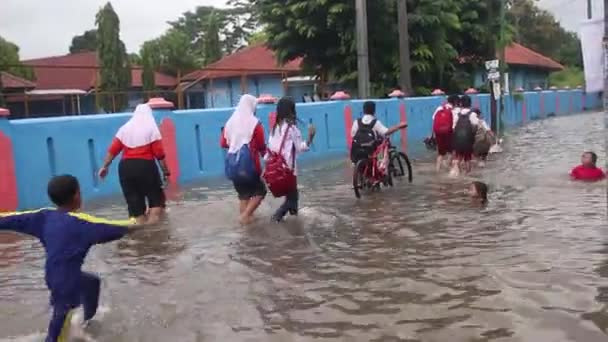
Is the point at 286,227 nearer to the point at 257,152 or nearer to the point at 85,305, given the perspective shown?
the point at 257,152

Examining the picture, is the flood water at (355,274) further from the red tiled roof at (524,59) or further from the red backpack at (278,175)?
the red tiled roof at (524,59)

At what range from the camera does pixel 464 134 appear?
13.3m

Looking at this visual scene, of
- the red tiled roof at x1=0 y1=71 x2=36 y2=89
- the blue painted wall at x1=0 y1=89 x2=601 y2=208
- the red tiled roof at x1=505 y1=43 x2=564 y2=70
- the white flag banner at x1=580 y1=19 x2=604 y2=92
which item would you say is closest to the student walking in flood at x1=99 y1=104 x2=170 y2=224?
the blue painted wall at x1=0 y1=89 x2=601 y2=208

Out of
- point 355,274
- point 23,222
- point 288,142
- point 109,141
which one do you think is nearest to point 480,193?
point 288,142

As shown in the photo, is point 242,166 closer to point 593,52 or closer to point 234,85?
point 593,52

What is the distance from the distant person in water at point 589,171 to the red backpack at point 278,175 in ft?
16.7

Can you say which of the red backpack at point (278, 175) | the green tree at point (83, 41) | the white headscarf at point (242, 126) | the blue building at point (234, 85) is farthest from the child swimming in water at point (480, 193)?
the green tree at point (83, 41)

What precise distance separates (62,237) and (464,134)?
9551 mm

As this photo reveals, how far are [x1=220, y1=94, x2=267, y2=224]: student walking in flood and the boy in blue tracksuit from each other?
12.4ft

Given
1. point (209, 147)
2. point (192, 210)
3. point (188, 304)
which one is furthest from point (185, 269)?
point (209, 147)

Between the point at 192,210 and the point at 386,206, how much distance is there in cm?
259

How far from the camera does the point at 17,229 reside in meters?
4.73

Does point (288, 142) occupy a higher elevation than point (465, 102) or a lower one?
lower

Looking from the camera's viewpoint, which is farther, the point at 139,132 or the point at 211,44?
the point at 211,44
